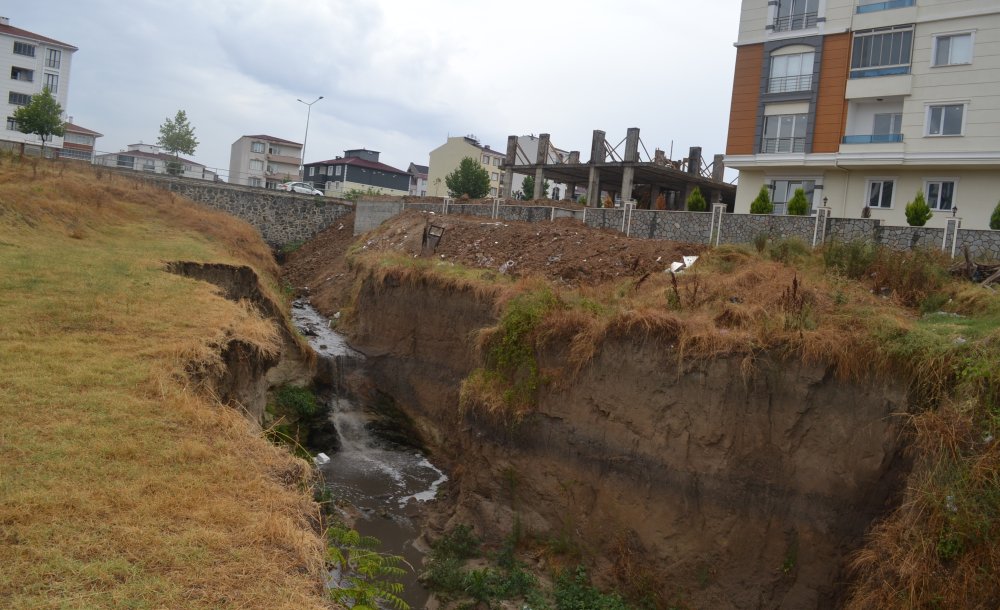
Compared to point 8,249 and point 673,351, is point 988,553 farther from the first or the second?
point 8,249

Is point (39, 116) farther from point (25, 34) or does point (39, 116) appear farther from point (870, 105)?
point (870, 105)

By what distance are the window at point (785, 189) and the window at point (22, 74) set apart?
64.1 metres

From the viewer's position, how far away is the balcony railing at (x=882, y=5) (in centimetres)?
2625

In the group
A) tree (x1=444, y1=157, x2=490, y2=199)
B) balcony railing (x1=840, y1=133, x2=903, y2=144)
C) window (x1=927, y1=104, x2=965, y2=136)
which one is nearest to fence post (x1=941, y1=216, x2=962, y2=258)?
window (x1=927, y1=104, x2=965, y2=136)

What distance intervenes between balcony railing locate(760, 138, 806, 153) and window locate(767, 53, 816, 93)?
6.50 ft

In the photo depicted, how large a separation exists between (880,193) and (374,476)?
21457 millimetres

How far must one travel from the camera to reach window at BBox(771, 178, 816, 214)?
94.4 feet

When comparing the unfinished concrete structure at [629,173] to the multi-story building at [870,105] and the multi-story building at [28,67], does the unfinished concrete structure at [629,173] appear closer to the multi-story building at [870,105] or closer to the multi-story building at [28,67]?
the multi-story building at [870,105]

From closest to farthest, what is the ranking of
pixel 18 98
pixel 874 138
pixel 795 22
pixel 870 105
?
pixel 874 138
pixel 870 105
pixel 795 22
pixel 18 98

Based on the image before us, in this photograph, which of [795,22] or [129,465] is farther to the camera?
[795,22]

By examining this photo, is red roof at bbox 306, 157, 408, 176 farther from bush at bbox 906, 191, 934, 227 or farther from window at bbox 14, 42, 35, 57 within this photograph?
bush at bbox 906, 191, 934, 227

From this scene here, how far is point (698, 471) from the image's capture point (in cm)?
1342

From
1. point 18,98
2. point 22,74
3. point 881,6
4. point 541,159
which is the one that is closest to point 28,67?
point 22,74

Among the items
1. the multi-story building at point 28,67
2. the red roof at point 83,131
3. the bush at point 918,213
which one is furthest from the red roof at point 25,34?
the bush at point 918,213
